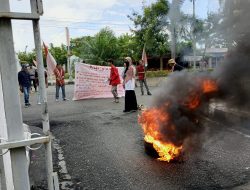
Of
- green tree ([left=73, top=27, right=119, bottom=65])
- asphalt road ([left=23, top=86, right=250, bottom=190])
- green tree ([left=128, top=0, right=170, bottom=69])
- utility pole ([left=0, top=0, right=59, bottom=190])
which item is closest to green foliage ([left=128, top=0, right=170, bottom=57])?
green tree ([left=128, top=0, right=170, bottom=69])

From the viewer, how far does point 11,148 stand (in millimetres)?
2178

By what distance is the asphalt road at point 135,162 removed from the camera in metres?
4.79

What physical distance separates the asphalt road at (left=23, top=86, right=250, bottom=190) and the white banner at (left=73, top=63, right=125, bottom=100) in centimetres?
748

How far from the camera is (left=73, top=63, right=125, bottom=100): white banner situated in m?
16.5

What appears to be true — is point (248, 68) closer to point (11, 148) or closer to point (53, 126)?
point (11, 148)

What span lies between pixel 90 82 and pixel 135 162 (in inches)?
439

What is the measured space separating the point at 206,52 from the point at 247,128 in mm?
2262

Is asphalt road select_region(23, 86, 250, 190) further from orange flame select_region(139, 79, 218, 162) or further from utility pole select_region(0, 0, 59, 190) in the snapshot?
Answer: utility pole select_region(0, 0, 59, 190)

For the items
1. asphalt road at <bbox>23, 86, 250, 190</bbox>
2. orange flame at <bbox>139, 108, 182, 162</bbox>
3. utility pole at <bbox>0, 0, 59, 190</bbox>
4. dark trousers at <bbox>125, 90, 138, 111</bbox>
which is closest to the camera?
utility pole at <bbox>0, 0, 59, 190</bbox>

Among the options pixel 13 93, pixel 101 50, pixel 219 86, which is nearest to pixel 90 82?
pixel 219 86

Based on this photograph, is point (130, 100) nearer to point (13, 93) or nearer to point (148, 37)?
point (13, 93)

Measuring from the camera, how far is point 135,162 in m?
5.81

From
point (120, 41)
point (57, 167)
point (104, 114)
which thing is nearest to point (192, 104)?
point (57, 167)

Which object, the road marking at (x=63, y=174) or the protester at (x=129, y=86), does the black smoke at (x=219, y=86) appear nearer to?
the road marking at (x=63, y=174)
